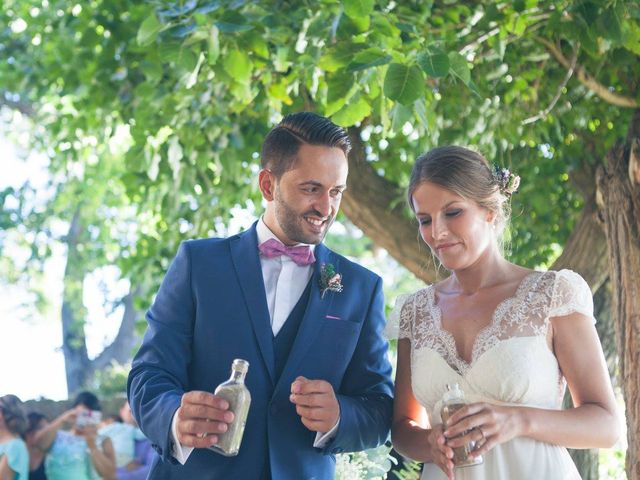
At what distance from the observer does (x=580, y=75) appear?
17.8ft

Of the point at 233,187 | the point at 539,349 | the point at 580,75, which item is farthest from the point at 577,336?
the point at 233,187

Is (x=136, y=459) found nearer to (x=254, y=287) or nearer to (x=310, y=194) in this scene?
(x=254, y=287)

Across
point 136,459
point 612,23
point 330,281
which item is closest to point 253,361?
point 330,281

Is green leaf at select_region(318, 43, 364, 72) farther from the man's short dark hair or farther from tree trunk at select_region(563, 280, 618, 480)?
tree trunk at select_region(563, 280, 618, 480)

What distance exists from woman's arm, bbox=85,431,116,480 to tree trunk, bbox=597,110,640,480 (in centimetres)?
439

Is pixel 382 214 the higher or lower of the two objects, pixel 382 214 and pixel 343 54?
the higher

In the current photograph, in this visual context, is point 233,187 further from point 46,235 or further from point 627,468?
point 46,235

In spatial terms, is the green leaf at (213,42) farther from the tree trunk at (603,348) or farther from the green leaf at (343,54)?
the tree trunk at (603,348)

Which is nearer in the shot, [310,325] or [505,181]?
[310,325]

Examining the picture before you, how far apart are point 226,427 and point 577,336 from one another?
0.98 m

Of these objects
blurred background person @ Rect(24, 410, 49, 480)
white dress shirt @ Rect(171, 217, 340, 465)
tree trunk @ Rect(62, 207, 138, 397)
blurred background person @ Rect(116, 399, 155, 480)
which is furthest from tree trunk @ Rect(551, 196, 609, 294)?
tree trunk @ Rect(62, 207, 138, 397)

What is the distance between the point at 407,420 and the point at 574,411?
50cm

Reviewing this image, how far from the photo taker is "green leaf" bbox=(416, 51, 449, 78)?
10.5ft

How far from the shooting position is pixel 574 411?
268 centimetres
